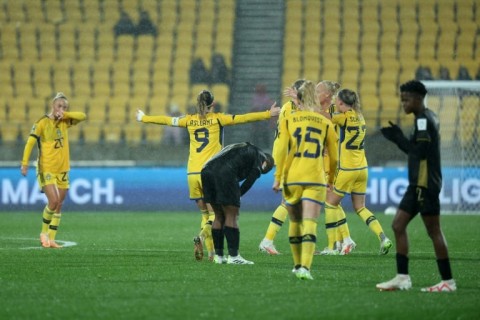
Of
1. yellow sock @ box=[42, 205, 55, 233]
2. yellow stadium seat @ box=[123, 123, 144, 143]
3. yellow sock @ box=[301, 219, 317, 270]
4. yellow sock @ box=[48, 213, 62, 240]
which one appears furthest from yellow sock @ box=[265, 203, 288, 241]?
yellow stadium seat @ box=[123, 123, 144, 143]

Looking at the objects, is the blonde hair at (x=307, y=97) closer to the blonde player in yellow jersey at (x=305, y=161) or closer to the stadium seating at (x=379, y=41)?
the blonde player in yellow jersey at (x=305, y=161)

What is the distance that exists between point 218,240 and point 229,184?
2.50 ft

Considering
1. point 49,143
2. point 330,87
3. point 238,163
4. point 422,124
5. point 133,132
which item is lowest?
point 238,163

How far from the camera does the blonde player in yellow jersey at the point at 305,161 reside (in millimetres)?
10875

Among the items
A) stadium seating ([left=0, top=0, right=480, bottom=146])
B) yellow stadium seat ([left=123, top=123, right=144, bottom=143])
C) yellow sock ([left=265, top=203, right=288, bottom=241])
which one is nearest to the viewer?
yellow sock ([left=265, top=203, right=288, bottom=241])

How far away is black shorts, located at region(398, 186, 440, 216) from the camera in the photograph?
999 cm

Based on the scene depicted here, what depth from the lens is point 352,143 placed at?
584 inches

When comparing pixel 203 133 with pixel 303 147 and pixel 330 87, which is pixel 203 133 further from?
pixel 303 147

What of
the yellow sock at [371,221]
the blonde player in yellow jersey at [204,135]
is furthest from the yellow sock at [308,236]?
the yellow sock at [371,221]

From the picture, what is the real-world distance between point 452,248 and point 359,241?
6.35 ft

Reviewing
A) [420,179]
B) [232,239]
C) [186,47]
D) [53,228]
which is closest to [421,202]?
[420,179]

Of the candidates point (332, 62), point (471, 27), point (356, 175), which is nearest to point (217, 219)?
point (356, 175)

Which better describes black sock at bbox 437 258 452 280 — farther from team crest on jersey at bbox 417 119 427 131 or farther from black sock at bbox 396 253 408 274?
team crest on jersey at bbox 417 119 427 131

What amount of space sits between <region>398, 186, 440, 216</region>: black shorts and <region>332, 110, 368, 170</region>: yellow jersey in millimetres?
4661
